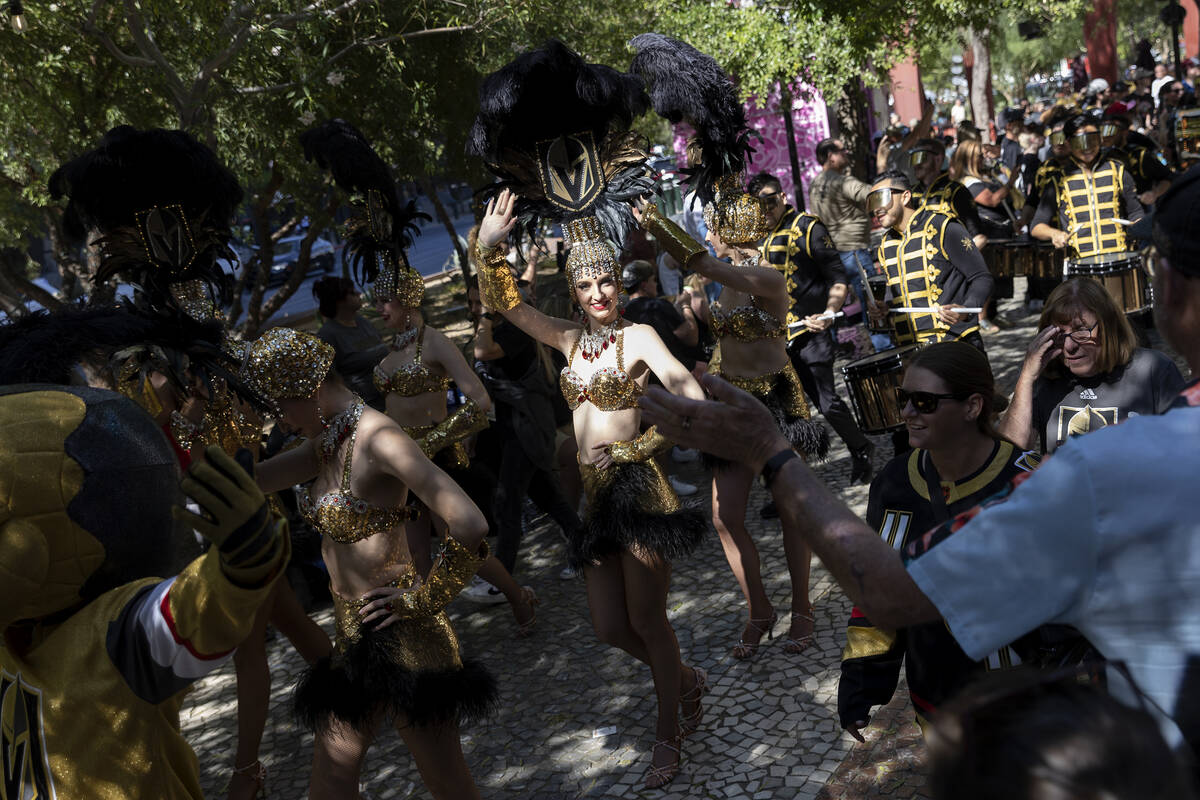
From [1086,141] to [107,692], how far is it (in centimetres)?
811

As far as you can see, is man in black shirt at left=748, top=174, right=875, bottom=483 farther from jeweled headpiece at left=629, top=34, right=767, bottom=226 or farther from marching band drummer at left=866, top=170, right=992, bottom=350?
jeweled headpiece at left=629, top=34, right=767, bottom=226

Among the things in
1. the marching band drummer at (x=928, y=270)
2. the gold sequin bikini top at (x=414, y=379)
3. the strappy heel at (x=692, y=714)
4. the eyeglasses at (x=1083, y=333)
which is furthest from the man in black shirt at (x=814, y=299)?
the eyeglasses at (x=1083, y=333)

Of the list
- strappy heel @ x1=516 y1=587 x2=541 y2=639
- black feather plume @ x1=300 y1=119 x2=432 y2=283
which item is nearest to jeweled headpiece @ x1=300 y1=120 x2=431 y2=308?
black feather plume @ x1=300 y1=119 x2=432 y2=283

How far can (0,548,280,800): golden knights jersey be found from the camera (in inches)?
86.0

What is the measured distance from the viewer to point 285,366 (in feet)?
11.5

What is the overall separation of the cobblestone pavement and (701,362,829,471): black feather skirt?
2.63 ft

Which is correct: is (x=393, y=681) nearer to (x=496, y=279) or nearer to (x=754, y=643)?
(x=496, y=279)

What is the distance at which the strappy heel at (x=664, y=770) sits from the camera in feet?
13.5

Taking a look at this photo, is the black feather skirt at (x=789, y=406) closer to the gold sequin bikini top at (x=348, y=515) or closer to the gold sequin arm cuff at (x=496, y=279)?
the gold sequin arm cuff at (x=496, y=279)

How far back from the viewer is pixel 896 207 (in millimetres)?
6297

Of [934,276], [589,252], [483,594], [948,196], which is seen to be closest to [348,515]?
[589,252]

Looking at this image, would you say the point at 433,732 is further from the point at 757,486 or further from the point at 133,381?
the point at 757,486

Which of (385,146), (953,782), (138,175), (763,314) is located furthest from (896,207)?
(385,146)

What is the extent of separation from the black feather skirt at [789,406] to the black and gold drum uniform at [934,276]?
1062 mm
